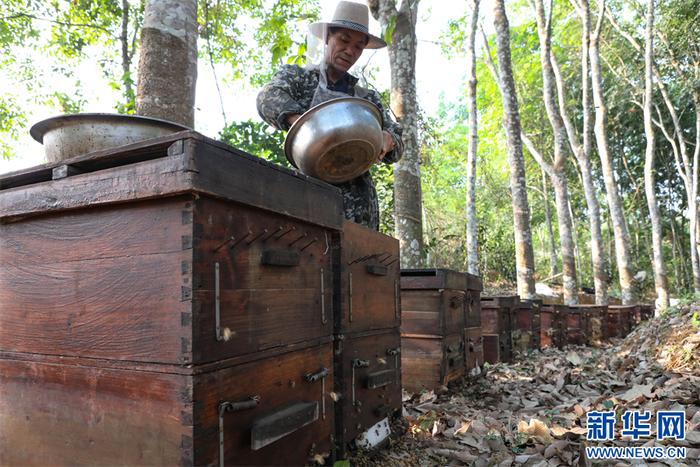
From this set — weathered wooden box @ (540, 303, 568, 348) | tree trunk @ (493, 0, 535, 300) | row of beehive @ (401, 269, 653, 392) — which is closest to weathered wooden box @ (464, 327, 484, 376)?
row of beehive @ (401, 269, 653, 392)

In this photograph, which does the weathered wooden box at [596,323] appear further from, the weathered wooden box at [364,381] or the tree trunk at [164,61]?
the tree trunk at [164,61]

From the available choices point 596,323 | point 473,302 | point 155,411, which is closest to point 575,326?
point 596,323

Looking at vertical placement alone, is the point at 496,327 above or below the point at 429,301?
below

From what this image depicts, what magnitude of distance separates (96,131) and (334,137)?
1.08 m

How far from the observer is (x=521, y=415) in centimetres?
364

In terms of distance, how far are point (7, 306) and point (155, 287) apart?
2.60ft

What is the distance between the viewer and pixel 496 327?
6387 millimetres

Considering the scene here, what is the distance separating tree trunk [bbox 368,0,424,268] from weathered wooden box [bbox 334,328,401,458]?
2.95 metres

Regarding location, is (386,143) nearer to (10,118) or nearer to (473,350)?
(473,350)

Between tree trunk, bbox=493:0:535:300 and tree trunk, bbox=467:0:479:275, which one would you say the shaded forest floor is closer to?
tree trunk, bbox=493:0:535:300

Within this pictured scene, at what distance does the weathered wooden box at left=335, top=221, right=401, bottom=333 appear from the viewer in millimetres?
2326

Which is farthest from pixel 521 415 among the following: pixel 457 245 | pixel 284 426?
pixel 457 245

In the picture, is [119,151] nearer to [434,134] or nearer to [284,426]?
[284,426]

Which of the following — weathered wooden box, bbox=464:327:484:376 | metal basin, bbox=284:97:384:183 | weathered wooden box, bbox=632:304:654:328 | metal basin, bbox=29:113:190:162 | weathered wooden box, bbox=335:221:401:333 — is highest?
metal basin, bbox=284:97:384:183
